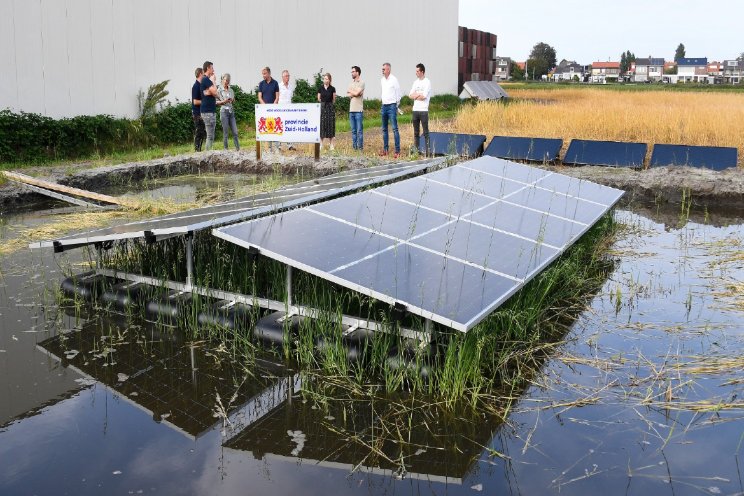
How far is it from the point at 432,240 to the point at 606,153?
10.8 m

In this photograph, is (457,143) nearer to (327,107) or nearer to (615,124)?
(327,107)

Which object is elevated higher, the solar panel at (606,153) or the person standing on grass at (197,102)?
the person standing on grass at (197,102)

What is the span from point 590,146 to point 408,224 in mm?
10657

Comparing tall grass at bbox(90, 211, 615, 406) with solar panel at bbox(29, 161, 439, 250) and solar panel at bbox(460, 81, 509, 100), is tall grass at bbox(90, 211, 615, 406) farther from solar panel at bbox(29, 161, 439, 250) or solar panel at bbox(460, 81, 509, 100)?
solar panel at bbox(460, 81, 509, 100)

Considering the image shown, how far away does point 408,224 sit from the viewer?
23.9ft

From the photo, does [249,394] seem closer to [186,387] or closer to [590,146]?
[186,387]

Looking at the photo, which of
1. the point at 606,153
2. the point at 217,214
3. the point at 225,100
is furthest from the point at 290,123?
the point at 217,214

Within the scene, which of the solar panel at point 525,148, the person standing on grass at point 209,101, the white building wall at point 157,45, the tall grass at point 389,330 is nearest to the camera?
the tall grass at point 389,330

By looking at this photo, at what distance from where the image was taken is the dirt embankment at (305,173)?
13.6 metres

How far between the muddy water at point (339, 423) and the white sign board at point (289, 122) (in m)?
9.43

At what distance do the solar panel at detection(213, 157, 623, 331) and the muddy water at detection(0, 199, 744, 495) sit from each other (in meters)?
0.81

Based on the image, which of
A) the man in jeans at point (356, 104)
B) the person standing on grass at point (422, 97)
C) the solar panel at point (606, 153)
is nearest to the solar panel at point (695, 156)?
the solar panel at point (606, 153)

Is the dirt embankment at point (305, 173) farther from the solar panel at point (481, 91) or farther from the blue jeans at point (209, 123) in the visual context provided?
the solar panel at point (481, 91)

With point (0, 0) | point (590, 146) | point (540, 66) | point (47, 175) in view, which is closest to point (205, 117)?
point (47, 175)
